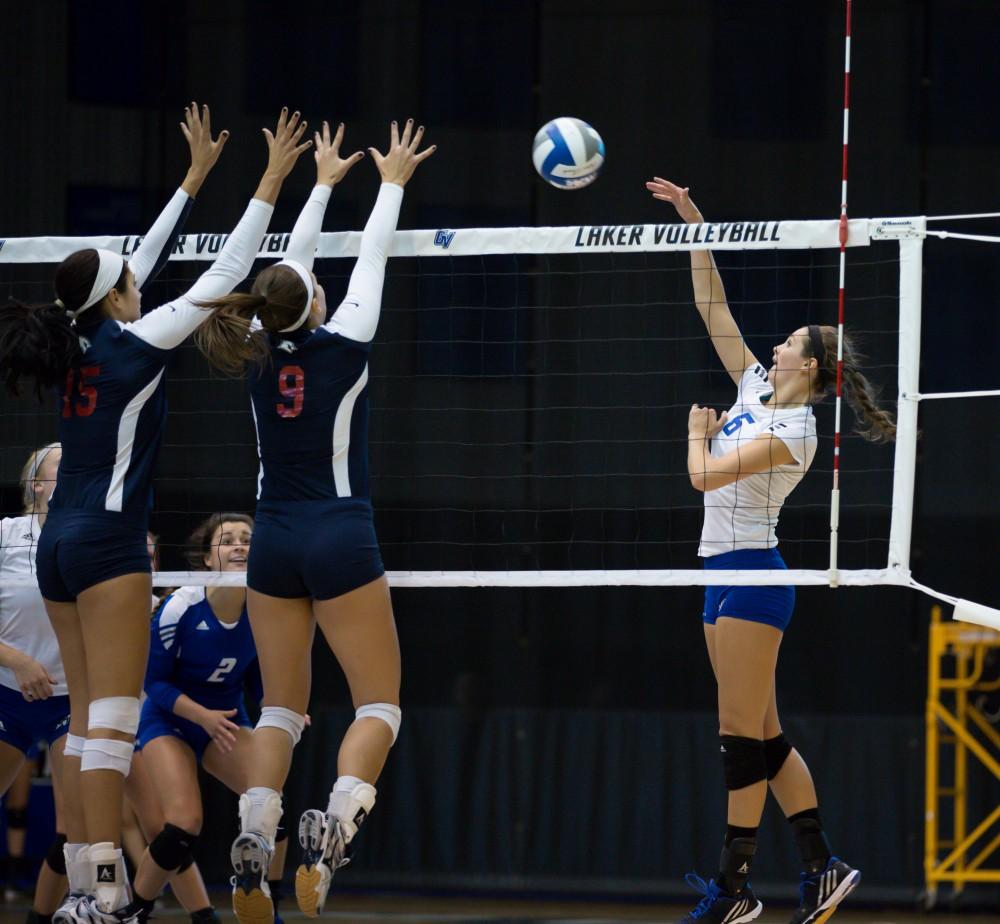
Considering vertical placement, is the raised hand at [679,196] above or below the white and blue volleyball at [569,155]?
below

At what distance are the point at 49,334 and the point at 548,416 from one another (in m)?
4.18

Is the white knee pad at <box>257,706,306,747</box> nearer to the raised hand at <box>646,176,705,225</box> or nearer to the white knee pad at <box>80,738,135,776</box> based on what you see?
the white knee pad at <box>80,738,135,776</box>

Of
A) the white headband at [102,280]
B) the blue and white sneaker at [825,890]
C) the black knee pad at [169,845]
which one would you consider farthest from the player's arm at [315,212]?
the blue and white sneaker at [825,890]

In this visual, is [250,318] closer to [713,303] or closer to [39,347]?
[39,347]

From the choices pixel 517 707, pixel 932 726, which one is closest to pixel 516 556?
pixel 517 707

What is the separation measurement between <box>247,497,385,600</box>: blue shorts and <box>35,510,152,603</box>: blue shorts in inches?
14.3

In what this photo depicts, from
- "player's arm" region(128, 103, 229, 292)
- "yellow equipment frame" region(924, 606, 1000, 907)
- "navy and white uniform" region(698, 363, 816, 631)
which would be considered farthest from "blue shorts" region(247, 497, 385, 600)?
"yellow equipment frame" region(924, 606, 1000, 907)

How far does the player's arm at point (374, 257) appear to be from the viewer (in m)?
5.04

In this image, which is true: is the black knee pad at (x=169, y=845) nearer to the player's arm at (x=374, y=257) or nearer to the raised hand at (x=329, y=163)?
the player's arm at (x=374, y=257)

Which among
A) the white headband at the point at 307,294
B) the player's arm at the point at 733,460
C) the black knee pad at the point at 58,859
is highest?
the white headband at the point at 307,294

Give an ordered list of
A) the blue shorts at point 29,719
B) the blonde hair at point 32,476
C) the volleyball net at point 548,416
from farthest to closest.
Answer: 1. the volleyball net at point 548,416
2. the blonde hair at point 32,476
3. the blue shorts at point 29,719

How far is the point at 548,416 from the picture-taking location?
880 centimetres

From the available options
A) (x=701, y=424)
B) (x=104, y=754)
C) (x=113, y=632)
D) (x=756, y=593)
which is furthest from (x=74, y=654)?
(x=756, y=593)

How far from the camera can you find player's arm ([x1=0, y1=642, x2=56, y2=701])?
6.04 meters
